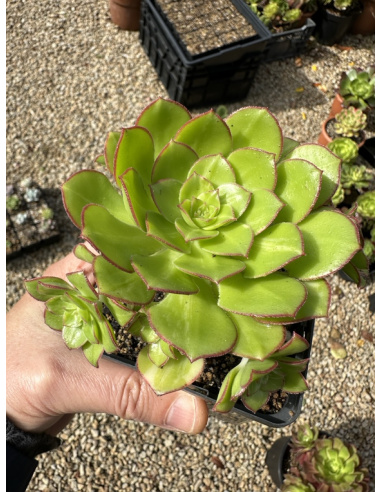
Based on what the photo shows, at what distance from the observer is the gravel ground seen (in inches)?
82.6

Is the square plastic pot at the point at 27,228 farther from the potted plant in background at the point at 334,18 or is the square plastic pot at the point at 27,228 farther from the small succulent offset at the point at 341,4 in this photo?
the small succulent offset at the point at 341,4

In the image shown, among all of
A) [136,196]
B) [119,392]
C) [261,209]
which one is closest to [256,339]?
[261,209]

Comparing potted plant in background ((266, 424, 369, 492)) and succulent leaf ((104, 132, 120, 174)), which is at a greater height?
succulent leaf ((104, 132, 120, 174))

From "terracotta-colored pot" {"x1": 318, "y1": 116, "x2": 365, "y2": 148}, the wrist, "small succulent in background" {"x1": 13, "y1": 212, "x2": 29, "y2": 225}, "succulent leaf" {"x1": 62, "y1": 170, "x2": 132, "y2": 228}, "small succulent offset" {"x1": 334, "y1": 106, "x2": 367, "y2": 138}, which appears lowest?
"small succulent in background" {"x1": 13, "y1": 212, "x2": 29, "y2": 225}

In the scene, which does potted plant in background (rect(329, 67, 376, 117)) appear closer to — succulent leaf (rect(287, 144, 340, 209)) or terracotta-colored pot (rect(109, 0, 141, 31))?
terracotta-colored pot (rect(109, 0, 141, 31))

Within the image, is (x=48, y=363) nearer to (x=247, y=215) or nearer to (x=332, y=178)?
(x=247, y=215)

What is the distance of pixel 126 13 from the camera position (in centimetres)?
337

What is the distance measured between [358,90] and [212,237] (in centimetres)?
261

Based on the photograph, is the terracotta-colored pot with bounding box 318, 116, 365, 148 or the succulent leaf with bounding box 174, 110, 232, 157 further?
the terracotta-colored pot with bounding box 318, 116, 365, 148

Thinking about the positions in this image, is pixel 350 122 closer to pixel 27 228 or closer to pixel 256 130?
pixel 27 228

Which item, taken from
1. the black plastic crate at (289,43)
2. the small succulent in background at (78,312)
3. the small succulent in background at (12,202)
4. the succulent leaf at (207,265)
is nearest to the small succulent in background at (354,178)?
the black plastic crate at (289,43)

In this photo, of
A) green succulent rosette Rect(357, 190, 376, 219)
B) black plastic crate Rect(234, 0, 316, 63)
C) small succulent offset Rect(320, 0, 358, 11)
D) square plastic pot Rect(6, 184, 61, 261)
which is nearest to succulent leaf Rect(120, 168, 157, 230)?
square plastic pot Rect(6, 184, 61, 261)

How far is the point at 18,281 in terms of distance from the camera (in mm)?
2463

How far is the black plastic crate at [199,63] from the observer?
2801mm
